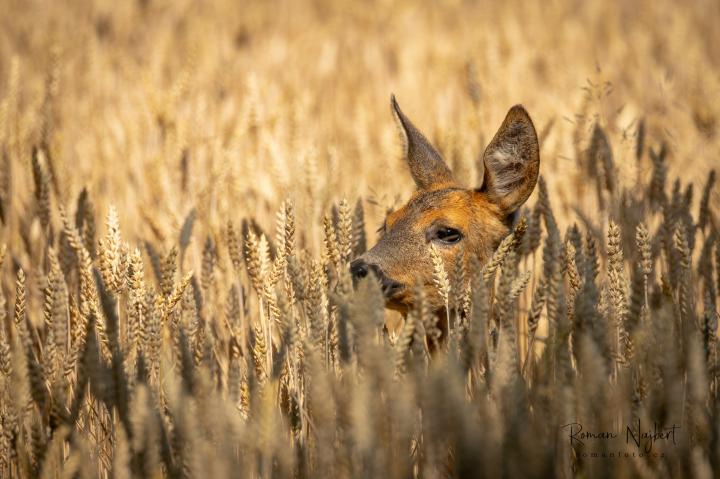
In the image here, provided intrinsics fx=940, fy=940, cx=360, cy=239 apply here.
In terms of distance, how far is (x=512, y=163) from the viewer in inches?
171

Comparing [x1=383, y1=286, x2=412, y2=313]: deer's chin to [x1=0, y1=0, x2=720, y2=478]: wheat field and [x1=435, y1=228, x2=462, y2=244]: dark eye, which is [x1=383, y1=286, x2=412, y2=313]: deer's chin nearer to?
[x1=0, y1=0, x2=720, y2=478]: wheat field

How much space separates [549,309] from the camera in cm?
311

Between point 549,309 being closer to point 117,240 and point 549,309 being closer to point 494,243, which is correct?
point 494,243

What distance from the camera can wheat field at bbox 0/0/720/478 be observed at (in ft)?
8.61

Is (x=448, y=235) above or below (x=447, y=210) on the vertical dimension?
below

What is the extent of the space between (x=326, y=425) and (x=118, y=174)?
4919mm

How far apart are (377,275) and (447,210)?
63cm

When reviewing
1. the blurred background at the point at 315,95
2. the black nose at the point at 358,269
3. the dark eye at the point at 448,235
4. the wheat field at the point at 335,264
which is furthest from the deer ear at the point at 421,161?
the black nose at the point at 358,269

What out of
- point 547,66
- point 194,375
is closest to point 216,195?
point 194,375

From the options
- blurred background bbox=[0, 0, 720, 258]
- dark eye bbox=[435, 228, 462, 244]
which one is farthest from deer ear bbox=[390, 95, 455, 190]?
dark eye bbox=[435, 228, 462, 244]

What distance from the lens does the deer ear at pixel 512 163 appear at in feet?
13.7

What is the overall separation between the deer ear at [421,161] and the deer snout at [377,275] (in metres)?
1.07

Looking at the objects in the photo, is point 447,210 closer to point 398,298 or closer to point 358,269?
point 398,298

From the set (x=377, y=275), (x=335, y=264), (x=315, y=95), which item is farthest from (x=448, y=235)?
(x=315, y=95)
